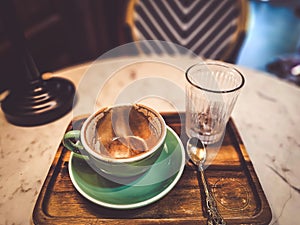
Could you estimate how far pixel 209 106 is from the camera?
1.78 ft

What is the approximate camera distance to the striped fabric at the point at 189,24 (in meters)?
1.00

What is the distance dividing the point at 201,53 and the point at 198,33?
0.08 m

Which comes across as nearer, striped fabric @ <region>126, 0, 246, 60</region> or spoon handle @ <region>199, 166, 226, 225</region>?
spoon handle @ <region>199, 166, 226, 225</region>

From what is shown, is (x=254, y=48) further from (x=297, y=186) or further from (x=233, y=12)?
(x=297, y=186)

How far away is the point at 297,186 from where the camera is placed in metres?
0.48

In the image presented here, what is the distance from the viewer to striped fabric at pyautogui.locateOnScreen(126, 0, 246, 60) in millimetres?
1002

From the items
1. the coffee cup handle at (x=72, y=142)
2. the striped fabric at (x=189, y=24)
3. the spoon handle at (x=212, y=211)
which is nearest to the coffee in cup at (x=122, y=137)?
the coffee cup handle at (x=72, y=142)

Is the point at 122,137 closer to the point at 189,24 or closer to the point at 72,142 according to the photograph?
the point at 72,142

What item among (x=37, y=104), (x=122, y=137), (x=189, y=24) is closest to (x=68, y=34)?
(x=189, y=24)

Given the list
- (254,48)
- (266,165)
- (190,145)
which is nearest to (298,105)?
(266,165)

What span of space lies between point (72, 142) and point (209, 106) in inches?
11.3

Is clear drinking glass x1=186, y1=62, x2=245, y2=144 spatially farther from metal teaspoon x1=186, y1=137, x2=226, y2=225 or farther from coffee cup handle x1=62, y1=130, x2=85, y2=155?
coffee cup handle x1=62, y1=130, x2=85, y2=155

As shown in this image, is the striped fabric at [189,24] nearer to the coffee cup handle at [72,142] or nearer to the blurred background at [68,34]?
the blurred background at [68,34]

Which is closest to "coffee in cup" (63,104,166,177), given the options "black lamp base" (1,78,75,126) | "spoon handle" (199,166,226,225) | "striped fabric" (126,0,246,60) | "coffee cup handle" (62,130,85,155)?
"coffee cup handle" (62,130,85,155)
